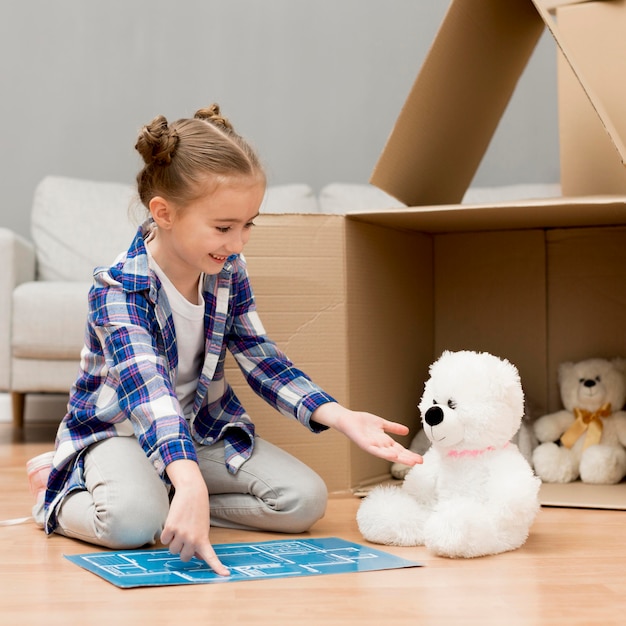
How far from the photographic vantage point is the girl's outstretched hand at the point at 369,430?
0.97 m

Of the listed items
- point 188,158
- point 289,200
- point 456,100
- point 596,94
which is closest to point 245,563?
point 188,158

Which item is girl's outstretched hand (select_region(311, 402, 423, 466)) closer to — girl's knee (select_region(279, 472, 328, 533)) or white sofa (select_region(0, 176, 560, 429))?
girl's knee (select_region(279, 472, 328, 533))

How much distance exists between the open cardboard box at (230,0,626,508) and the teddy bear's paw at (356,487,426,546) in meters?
0.28

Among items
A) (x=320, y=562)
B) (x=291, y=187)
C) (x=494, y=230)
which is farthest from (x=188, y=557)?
(x=291, y=187)

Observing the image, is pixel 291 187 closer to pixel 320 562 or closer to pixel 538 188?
pixel 538 188

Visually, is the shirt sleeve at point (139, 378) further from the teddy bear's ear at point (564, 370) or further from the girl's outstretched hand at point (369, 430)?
the teddy bear's ear at point (564, 370)

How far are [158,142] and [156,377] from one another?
26 cm

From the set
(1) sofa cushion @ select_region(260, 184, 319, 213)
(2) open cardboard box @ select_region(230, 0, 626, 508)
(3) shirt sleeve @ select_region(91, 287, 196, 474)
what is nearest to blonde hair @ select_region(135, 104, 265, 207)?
(3) shirt sleeve @ select_region(91, 287, 196, 474)

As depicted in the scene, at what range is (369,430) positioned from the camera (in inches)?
39.9

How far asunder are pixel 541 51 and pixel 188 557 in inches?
69.4

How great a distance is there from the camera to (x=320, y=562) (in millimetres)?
922

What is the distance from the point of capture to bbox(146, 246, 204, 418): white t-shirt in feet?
3.56

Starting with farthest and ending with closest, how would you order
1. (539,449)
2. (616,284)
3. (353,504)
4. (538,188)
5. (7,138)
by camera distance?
(7,138)
(538,188)
(616,284)
(539,449)
(353,504)

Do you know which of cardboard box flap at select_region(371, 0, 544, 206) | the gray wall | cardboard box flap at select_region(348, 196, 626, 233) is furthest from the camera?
the gray wall
